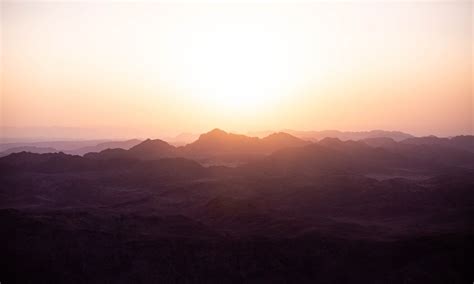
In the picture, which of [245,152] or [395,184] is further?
[245,152]

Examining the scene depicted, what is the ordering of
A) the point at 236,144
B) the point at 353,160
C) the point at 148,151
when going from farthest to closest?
the point at 236,144 < the point at 148,151 < the point at 353,160

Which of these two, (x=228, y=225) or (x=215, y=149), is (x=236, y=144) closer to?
(x=215, y=149)

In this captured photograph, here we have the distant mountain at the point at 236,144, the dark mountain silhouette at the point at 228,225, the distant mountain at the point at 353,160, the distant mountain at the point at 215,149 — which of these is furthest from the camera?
the distant mountain at the point at 236,144

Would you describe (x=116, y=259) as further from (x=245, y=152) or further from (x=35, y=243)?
(x=245, y=152)

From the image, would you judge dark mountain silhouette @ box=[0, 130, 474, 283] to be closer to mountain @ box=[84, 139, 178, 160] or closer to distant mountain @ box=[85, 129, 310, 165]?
mountain @ box=[84, 139, 178, 160]

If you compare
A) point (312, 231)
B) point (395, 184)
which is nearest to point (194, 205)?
point (312, 231)

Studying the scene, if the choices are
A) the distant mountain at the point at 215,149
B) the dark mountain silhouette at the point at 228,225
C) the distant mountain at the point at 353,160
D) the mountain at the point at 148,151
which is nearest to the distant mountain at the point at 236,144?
the distant mountain at the point at 215,149

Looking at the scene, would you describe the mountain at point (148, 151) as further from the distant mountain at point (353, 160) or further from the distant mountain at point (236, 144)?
the distant mountain at point (353, 160)

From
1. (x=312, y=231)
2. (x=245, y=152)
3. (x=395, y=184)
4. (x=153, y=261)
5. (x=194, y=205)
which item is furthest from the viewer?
(x=245, y=152)

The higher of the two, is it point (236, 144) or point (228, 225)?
point (236, 144)

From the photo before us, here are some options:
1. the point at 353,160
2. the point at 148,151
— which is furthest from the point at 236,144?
the point at 353,160

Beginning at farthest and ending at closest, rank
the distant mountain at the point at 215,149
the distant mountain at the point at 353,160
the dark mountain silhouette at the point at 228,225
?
1. the distant mountain at the point at 215,149
2. the distant mountain at the point at 353,160
3. the dark mountain silhouette at the point at 228,225
